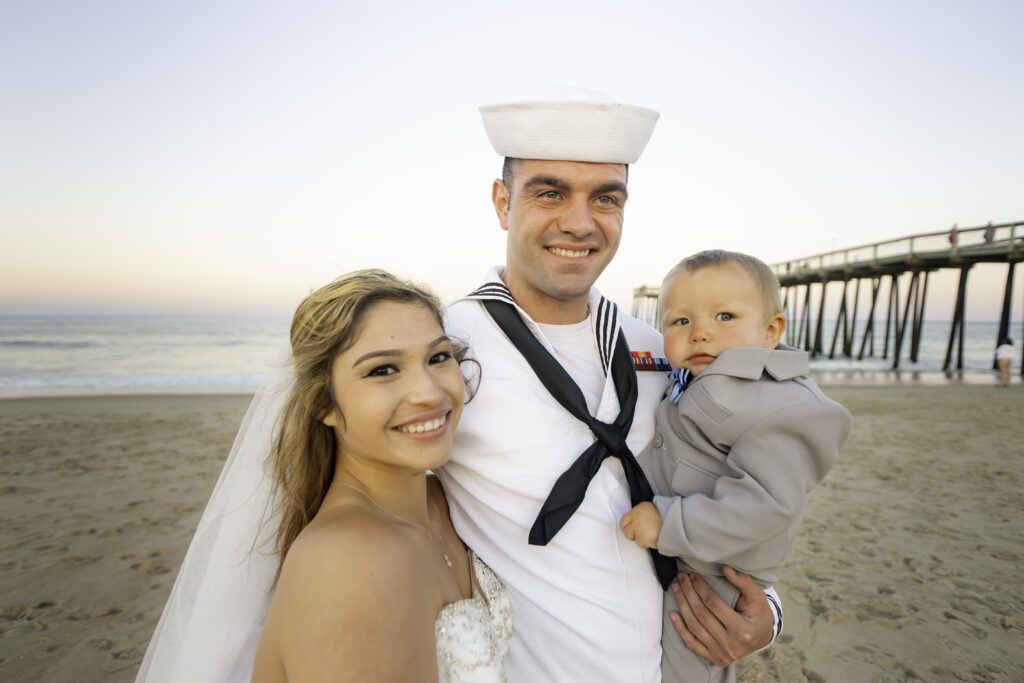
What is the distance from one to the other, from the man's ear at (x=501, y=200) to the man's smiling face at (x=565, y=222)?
140 mm

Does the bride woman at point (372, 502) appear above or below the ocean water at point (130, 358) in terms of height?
above

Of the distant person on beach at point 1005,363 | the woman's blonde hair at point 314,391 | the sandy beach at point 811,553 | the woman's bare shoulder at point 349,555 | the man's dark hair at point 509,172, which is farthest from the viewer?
the distant person on beach at point 1005,363

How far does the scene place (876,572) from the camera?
18.0 ft

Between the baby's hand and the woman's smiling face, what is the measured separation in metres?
0.69

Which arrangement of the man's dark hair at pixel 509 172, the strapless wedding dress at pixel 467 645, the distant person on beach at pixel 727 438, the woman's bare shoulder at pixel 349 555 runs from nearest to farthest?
the woman's bare shoulder at pixel 349 555 → the strapless wedding dress at pixel 467 645 → the distant person on beach at pixel 727 438 → the man's dark hair at pixel 509 172

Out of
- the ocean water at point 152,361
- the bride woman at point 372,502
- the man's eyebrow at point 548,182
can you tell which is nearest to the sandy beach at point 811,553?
the bride woman at point 372,502

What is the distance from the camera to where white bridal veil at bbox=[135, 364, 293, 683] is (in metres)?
1.77

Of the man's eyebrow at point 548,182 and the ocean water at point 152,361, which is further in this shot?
the ocean water at point 152,361

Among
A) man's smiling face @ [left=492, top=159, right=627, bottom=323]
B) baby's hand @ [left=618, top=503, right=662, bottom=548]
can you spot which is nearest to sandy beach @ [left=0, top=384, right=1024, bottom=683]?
baby's hand @ [left=618, top=503, right=662, bottom=548]

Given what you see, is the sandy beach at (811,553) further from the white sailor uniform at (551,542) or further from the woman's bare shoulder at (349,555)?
the woman's bare shoulder at (349,555)

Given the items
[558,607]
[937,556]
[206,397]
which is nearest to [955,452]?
[937,556]

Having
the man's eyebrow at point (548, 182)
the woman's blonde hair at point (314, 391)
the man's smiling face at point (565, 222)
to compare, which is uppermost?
the man's eyebrow at point (548, 182)

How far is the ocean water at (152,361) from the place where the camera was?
18312mm

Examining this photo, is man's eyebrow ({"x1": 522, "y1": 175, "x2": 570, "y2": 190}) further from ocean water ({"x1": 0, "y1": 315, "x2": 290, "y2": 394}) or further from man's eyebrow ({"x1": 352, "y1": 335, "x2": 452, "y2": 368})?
ocean water ({"x1": 0, "y1": 315, "x2": 290, "y2": 394})
